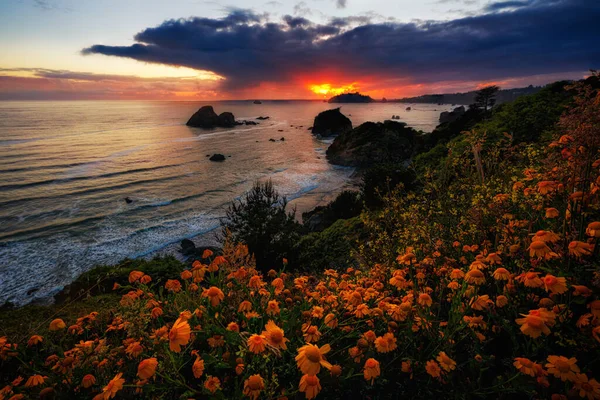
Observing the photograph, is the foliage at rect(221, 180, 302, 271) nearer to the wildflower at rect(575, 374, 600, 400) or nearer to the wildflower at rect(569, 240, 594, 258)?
the wildflower at rect(569, 240, 594, 258)

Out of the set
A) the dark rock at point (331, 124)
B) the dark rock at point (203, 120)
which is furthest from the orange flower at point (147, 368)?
the dark rock at point (203, 120)

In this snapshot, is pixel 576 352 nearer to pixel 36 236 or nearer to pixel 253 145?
pixel 36 236

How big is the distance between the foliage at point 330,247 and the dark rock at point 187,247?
8.39 m

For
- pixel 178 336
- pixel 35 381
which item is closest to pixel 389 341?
pixel 178 336

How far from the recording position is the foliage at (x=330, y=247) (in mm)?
9789

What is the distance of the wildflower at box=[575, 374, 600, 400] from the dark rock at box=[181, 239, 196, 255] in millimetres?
18336

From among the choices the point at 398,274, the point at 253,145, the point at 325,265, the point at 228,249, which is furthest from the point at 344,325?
the point at 253,145

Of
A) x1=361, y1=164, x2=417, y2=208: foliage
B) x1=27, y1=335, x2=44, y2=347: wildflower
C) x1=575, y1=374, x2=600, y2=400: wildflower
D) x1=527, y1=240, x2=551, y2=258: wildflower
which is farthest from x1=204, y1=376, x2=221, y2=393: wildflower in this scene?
x1=361, y1=164, x2=417, y2=208: foliage

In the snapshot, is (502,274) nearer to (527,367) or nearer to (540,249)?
(540,249)

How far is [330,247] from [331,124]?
227 feet

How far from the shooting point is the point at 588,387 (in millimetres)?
1664

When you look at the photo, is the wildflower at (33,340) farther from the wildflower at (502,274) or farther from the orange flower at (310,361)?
the wildflower at (502,274)

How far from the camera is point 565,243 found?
8.28ft

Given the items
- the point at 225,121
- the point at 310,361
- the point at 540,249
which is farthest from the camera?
the point at 225,121
